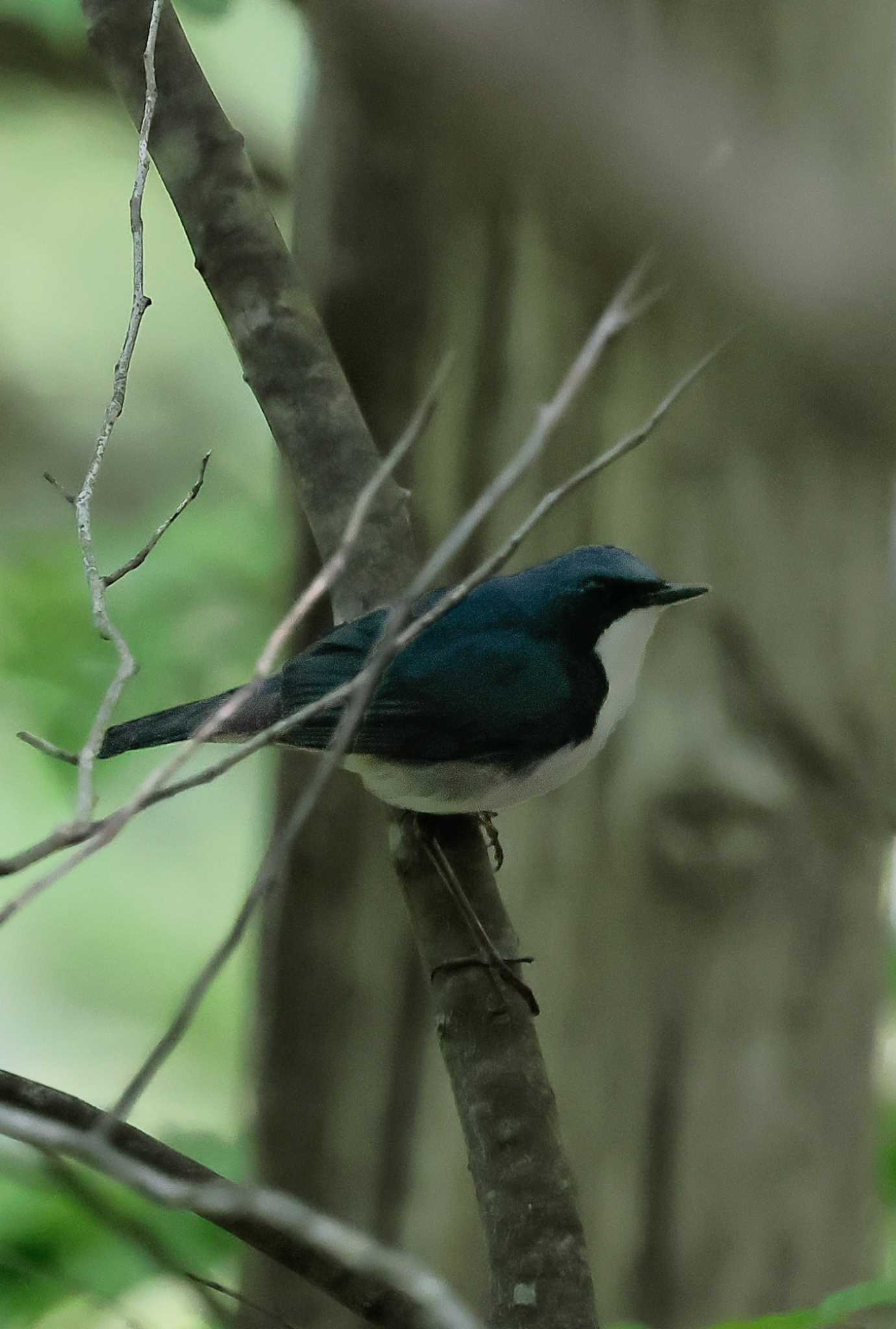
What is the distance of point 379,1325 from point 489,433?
2.29 meters

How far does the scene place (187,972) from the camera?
6172mm

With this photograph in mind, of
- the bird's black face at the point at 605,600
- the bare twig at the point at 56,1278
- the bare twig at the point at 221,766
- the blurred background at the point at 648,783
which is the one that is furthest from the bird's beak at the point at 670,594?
the bare twig at the point at 56,1278

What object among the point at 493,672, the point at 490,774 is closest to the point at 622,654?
the point at 493,672

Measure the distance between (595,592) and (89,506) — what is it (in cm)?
121

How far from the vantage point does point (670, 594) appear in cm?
270

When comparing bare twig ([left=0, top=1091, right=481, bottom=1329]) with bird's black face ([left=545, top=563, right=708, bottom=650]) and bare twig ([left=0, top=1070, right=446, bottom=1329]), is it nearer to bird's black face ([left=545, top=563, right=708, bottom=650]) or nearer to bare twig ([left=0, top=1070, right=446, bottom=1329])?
bare twig ([left=0, top=1070, right=446, bottom=1329])

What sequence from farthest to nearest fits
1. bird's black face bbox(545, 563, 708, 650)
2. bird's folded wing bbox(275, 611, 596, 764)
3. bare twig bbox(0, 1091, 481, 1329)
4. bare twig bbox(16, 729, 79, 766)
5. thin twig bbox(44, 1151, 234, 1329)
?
1. bird's black face bbox(545, 563, 708, 650)
2. bird's folded wing bbox(275, 611, 596, 764)
3. bare twig bbox(16, 729, 79, 766)
4. thin twig bbox(44, 1151, 234, 1329)
5. bare twig bbox(0, 1091, 481, 1329)

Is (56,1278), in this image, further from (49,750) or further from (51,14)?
(51,14)

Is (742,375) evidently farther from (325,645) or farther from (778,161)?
(325,645)

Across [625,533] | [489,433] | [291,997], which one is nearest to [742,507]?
[625,533]

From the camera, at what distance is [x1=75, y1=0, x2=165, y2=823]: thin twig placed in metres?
1.37

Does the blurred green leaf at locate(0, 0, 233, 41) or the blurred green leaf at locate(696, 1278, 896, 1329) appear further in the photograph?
the blurred green leaf at locate(0, 0, 233, 41)

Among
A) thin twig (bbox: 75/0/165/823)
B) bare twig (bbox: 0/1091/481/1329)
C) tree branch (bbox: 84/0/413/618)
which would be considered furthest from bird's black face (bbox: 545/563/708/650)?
bare twig (bbox: 0/1091/481/1329)

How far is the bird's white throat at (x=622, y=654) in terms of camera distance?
2.83 metres
